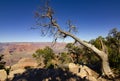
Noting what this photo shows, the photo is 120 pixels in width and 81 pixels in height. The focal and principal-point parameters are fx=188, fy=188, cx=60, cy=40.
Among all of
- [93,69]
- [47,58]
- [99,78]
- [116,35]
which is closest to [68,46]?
[47,58]

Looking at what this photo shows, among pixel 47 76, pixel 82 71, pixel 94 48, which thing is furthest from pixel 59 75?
pixel 94 48

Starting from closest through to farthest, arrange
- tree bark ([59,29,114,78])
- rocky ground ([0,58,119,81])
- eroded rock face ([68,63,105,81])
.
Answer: rocky ground ([0,58,119,81]) < tree bark ([59,29,114,78]) < eroded rock face ([68,63,105,81])

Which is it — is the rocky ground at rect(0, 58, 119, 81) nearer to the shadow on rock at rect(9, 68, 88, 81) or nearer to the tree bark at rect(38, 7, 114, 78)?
the shadow on rock at rect(9, 68, 88, 81)

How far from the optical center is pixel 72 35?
60.1 feet

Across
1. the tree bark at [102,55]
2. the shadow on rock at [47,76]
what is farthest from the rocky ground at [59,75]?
the tree bark at [102,55]

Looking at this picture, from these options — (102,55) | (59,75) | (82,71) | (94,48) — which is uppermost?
(94,48)

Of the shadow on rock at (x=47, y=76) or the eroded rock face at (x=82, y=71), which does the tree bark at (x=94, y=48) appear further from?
the shadow on rock at (x=47, y=76)

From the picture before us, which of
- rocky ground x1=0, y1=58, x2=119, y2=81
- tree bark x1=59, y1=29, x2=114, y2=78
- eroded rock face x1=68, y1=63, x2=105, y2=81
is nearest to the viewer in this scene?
rocky ground x1=0, y1=58, x2=119, y2=81

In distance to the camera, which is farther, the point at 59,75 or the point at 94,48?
the point at 59,75

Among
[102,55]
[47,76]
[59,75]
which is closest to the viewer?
[102,55]

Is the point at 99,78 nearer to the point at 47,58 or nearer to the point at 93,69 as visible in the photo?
the point at 93,69

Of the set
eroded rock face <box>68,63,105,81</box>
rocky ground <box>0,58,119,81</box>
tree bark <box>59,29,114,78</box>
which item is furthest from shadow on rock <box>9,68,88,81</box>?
tree bark <box>59,29,114,78</box>

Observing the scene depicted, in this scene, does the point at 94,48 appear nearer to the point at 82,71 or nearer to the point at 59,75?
the point at 82,71

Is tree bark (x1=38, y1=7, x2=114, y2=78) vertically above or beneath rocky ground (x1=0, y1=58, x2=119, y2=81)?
above
